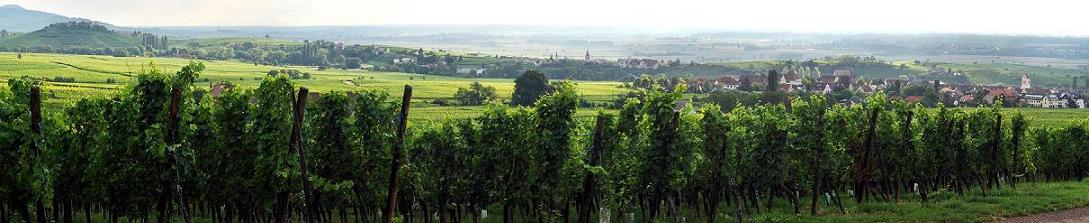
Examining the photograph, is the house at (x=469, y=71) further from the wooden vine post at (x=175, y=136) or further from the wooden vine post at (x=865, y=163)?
the wooden vine post at (x=175, y=136)

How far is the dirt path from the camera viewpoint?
2264cm

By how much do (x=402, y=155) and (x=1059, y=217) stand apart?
A: 59.2 ft

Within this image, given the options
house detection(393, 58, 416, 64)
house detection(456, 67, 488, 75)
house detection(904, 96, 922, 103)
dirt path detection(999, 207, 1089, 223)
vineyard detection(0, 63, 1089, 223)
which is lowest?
house detection(904, 96, 922, 103)

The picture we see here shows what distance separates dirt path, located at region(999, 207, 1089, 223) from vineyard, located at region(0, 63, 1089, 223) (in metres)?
3.00

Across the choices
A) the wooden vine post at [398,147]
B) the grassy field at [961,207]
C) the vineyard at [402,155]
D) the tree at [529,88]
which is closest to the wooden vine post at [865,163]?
the vineyard at [402,155]

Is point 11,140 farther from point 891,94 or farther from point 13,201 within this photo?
point 891,94

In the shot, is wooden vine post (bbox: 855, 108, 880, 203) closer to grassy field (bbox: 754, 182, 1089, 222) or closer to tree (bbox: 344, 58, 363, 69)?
grassy field (bbox: 754, 182, 1089, 222)

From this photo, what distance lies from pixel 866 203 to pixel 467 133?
1219cm

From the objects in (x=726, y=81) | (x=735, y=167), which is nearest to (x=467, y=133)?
(x=735, y=167)

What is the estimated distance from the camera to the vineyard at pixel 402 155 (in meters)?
15.6

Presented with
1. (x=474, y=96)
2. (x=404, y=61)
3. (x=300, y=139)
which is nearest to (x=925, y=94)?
(x=474, y=96)

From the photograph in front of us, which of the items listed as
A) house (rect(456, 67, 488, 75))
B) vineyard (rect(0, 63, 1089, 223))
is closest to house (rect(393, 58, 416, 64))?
house (rect(456, 67, 488, 75))

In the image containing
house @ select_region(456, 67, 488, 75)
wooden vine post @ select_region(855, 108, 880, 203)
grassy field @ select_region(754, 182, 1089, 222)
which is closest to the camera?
grassy field @ select_region(754, 182, 1089, 222)

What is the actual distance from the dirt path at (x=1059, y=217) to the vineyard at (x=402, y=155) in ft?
9.86
